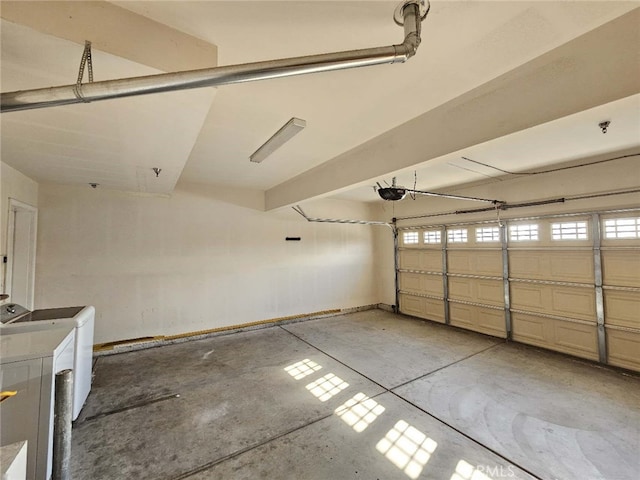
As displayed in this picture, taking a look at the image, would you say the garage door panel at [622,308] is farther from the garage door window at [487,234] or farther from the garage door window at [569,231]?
the garage door window at [487,234]

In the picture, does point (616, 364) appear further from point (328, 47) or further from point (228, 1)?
point (228, 1)

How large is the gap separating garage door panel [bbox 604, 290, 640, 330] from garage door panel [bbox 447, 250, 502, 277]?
1356mm

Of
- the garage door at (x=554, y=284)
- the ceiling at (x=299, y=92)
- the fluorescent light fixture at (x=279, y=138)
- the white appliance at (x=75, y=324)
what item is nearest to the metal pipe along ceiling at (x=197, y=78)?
the ceiling at (x=299, y=92)

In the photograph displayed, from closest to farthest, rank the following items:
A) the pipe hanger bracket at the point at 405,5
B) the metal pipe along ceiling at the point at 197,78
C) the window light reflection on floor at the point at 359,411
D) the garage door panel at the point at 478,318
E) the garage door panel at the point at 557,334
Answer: the metal pipe along ceiling at the point at 197,78 < the pipe hanger bracket at the point at 405,5 < the window light reflection on floor at the point at 359,411 < the garage door panel at the point at 557,334 < the garage door panel at the point at 478,318

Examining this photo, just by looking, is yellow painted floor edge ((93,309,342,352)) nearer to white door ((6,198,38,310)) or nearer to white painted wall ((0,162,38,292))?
white door ((6,198,38,310))

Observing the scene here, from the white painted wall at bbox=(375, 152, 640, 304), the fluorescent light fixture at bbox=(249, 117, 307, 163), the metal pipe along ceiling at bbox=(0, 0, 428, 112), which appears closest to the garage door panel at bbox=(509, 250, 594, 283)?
the white painted wall at bbox=(375, 152, 640, 304)

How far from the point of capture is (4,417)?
1624 millimetres

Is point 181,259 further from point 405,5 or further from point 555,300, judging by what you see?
point 555,300

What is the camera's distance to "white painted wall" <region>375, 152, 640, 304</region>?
3.45 m

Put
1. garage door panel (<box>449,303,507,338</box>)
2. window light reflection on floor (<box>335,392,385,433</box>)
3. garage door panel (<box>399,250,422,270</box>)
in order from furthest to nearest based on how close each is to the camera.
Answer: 1. garage door panel (<box>399,250,422,270</box>)
2. garage door panel (<box>449,303,507,338</box>)
3. window light reflection on floor (<box>335,392,385,433</box>)

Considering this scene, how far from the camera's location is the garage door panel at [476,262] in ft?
15.8

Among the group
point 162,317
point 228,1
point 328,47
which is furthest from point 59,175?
point 328,47

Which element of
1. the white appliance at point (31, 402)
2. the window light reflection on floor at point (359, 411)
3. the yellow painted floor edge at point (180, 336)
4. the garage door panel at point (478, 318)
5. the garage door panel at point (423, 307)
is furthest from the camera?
the garage door panel at point (423, 307)

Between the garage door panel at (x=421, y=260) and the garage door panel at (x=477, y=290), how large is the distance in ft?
1.46
